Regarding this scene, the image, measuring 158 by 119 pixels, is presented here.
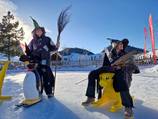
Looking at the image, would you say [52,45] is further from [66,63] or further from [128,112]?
[66,63]

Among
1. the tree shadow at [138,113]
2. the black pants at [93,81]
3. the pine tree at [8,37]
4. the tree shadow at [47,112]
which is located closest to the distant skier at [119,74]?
the black pants at [93,81]

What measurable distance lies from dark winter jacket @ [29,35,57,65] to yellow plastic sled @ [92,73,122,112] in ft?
4.04

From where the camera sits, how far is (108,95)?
509cm

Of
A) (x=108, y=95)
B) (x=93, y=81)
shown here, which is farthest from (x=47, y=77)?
(x=108, y=95)

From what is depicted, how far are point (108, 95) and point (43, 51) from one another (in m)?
1.56

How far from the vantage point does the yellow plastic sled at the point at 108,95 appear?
197 inches

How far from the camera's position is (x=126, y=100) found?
4.59m

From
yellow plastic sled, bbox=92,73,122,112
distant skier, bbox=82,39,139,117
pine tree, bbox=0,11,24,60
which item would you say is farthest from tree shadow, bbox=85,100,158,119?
pine tree, bbox=0,11,24,60

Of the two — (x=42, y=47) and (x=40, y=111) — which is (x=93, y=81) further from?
(x=42, y=47)

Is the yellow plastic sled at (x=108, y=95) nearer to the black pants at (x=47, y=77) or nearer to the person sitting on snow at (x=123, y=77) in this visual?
the person sitting on snow at (x=123, y=77)

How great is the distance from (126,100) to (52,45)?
80.0 inches

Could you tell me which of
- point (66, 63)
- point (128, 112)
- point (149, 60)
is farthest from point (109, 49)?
point (66, 63)

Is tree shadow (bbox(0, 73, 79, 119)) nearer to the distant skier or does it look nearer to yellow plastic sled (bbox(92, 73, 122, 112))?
the distant skier

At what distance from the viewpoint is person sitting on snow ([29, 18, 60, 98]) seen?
5.73 m
